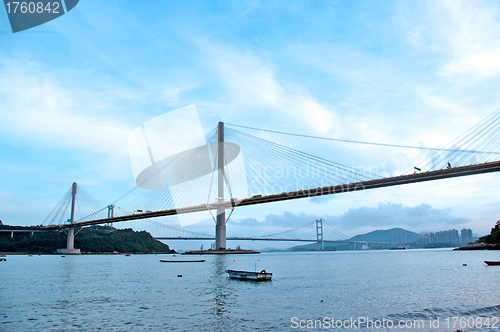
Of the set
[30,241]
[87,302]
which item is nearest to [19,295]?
[87,302]

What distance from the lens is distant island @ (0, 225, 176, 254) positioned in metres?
105

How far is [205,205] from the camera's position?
207 ft

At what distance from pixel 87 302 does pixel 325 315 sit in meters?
14.0

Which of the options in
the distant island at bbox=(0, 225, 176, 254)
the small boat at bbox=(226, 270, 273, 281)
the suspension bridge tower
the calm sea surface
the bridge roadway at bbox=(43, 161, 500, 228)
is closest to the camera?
the calm sea surface

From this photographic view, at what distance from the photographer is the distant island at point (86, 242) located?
105 m

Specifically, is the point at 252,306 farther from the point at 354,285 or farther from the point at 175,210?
the point at 175,210

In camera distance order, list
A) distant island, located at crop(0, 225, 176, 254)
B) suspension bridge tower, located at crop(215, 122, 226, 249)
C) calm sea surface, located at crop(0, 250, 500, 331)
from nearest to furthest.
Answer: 1. calm sea surface, located at crop(0, 250, 500, 331)
2. suspension bridge tower, located at crop(215, 122, 226, 249)
3. distant island, located at crop(0, 225, 176, 254)

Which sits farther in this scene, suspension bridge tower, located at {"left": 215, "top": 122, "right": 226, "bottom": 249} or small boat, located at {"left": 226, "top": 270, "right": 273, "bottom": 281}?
suspension bridge tower, located at {"left": 215, "top": 122, "right": 226, "bottom": 249}

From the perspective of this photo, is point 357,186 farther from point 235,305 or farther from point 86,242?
point 86,242

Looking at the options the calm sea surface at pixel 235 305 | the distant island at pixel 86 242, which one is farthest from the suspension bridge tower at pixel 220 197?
the distant island at pixel 86 242

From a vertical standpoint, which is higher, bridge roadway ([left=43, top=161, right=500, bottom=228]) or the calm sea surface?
bridge roadway ([left=43, top=161, right=500, bottom=228])

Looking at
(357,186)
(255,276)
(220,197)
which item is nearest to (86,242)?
(220,197)

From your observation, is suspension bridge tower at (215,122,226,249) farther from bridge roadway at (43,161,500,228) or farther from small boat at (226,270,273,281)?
small boat at (226,270,273,281)

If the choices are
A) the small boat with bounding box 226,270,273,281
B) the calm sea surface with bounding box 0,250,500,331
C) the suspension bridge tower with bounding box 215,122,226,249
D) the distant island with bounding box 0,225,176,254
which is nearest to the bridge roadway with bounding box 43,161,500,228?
the suspension bridge tower with bounding box 215,122,226,249
